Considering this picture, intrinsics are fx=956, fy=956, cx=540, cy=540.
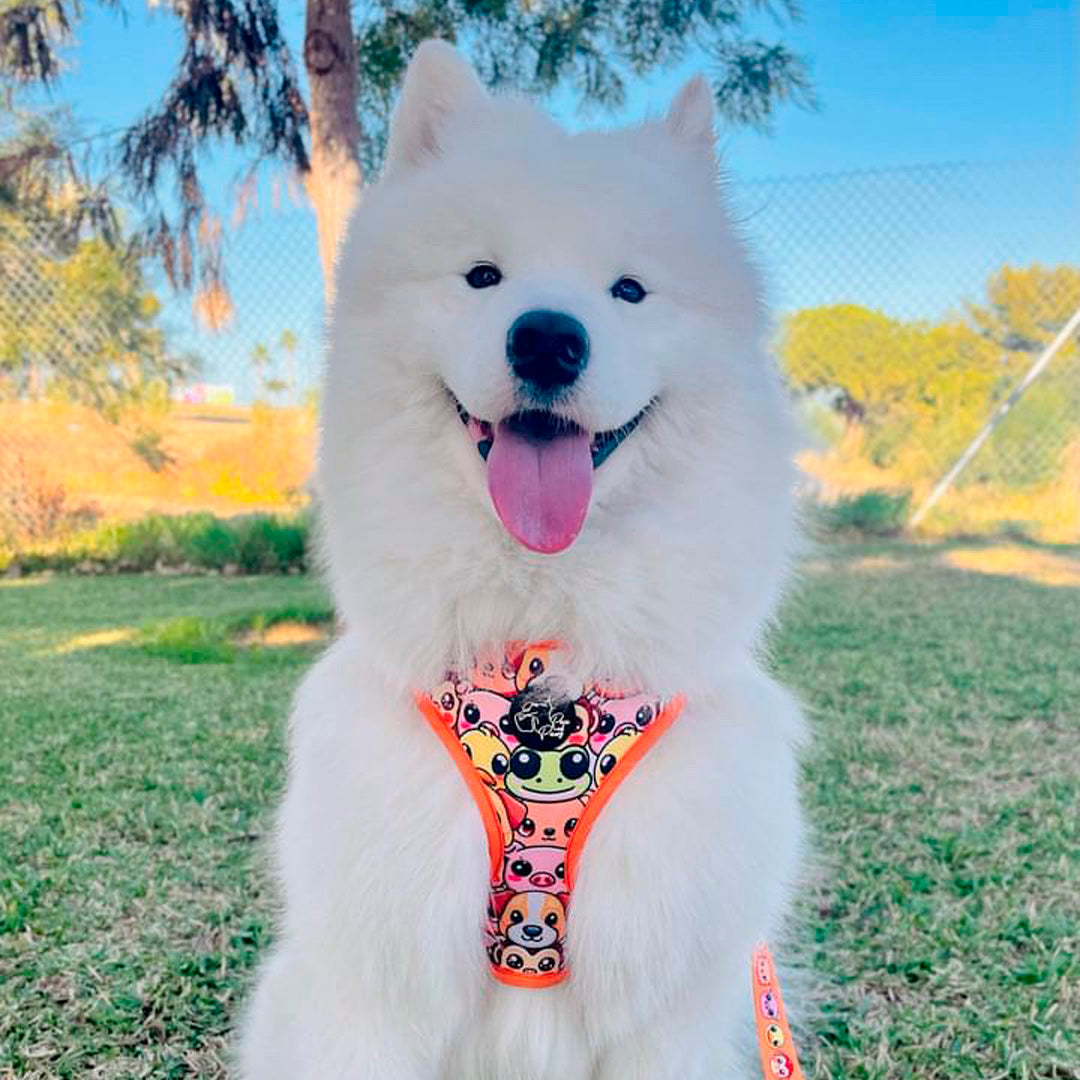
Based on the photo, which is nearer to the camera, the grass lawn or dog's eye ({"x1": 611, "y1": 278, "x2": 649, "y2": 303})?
dog's eye ({"x1": 611, "y1": 278, "x2": 649, "y2": 303})

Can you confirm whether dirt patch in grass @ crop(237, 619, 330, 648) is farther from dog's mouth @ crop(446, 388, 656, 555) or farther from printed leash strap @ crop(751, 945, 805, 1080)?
dog's mouth @ crop(446, 388, 656, 555)

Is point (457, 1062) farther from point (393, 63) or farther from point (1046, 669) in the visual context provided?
point (393, 63)

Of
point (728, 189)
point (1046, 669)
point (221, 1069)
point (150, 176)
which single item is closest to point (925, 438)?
point (1046, 669)

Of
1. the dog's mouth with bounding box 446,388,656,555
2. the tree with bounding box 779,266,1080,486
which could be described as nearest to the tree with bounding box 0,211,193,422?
the tree with bounding box 779,266,1080,486

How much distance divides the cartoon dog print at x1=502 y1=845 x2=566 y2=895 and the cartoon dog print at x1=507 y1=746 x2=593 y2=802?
0.27ft

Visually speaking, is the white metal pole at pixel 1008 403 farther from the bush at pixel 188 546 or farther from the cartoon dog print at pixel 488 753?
the cartoon dog print at pixel 488 753

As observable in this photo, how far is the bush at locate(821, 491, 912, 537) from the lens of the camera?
332 inches

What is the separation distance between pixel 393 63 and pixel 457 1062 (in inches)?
235

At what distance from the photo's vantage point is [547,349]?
1369 millimetres

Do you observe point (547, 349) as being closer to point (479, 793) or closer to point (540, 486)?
point (540, 486)

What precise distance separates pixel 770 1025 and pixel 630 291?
135 cm

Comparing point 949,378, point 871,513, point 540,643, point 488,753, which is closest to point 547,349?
point 540,643

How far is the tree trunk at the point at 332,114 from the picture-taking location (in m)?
5.04

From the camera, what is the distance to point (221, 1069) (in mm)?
1956
